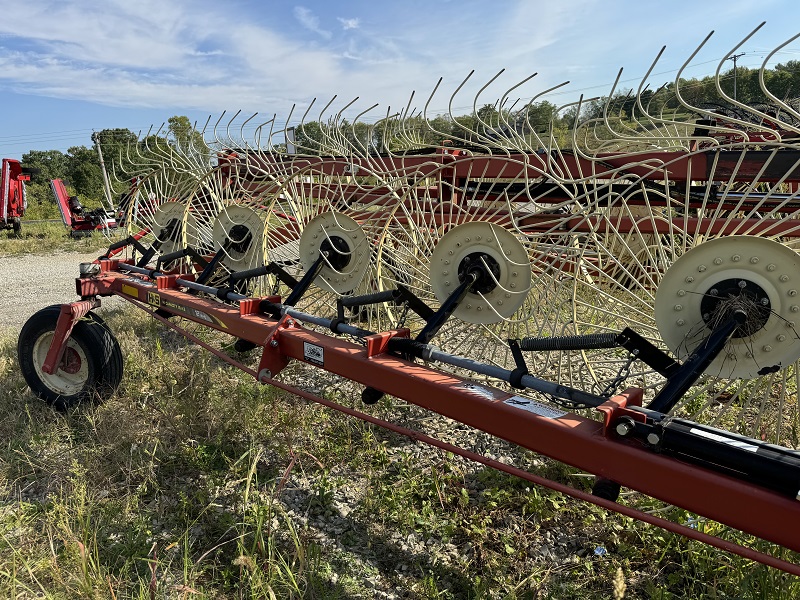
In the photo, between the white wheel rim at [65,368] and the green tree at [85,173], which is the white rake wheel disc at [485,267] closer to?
the white wheel rim at [65,368]

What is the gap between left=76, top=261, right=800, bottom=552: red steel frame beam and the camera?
1.27m

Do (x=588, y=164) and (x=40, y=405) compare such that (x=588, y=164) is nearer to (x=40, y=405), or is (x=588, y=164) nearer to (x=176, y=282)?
(x=176, y=282)

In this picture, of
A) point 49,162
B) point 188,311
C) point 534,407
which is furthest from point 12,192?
point 49,162

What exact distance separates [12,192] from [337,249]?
13.2 metres

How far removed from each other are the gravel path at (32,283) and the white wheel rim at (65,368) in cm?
242

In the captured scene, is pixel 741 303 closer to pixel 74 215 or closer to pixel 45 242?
pixel 45 242

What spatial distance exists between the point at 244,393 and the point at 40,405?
1.36 m

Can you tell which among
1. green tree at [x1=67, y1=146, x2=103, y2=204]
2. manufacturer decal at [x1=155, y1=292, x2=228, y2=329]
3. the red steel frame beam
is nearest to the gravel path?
manufacturer decal at [x1=155, y1=292, x2=228, y2=329]

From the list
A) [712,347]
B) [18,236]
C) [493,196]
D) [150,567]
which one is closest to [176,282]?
[150,567]

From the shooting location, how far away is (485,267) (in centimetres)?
233

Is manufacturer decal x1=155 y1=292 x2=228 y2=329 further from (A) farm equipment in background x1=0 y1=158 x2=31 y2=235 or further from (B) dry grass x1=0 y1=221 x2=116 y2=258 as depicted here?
(A) farm equipment in background x1=0 y1=158 x2=31 y2=235

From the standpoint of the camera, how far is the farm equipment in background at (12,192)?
40.4 ft

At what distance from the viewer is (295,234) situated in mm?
4012

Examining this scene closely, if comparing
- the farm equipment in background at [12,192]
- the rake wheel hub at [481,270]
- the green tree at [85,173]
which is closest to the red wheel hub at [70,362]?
the rake wheel hub at [481,270]
